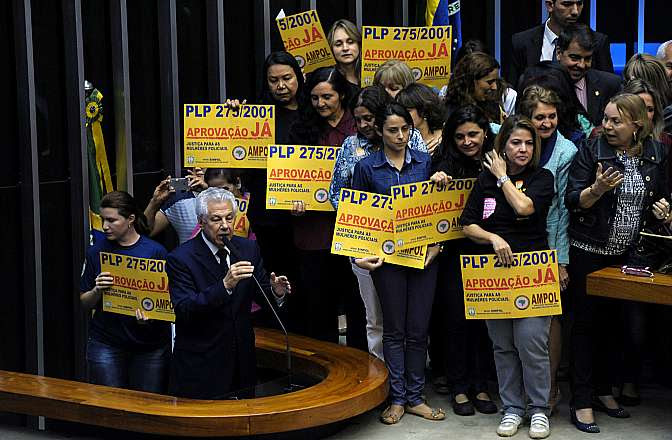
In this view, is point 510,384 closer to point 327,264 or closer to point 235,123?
point 327,264

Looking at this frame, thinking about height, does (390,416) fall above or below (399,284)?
below

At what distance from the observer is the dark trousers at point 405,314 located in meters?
7.06

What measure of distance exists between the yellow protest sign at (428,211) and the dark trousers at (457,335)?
22cm

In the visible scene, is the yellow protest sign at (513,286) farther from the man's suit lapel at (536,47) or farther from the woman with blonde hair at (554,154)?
the man's suit lapel at (536,47)

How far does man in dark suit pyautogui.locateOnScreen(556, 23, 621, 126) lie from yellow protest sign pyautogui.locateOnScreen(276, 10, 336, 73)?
68.8 inches

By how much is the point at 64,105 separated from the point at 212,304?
108 inches

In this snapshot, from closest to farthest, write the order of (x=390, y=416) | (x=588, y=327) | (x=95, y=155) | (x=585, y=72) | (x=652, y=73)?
(x=588, y=327) < (x=390, y=416) < (x=652, y=73) < (x=585, y=72) < (x=95, y=155)

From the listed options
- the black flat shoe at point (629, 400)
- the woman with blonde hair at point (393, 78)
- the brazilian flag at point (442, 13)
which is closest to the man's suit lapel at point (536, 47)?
the woman with blonde hair at point (393, 78)

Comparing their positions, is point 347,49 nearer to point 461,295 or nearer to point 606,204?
point 461,295

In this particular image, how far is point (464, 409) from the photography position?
7.29 m

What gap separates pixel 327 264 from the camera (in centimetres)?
780

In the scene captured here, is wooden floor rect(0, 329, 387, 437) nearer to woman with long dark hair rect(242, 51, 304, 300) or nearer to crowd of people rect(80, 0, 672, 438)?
crowd of people rect(80, 0, 672, 438)

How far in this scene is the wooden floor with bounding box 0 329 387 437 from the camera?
6363 millimetres

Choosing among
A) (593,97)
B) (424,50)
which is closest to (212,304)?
(593,97)
